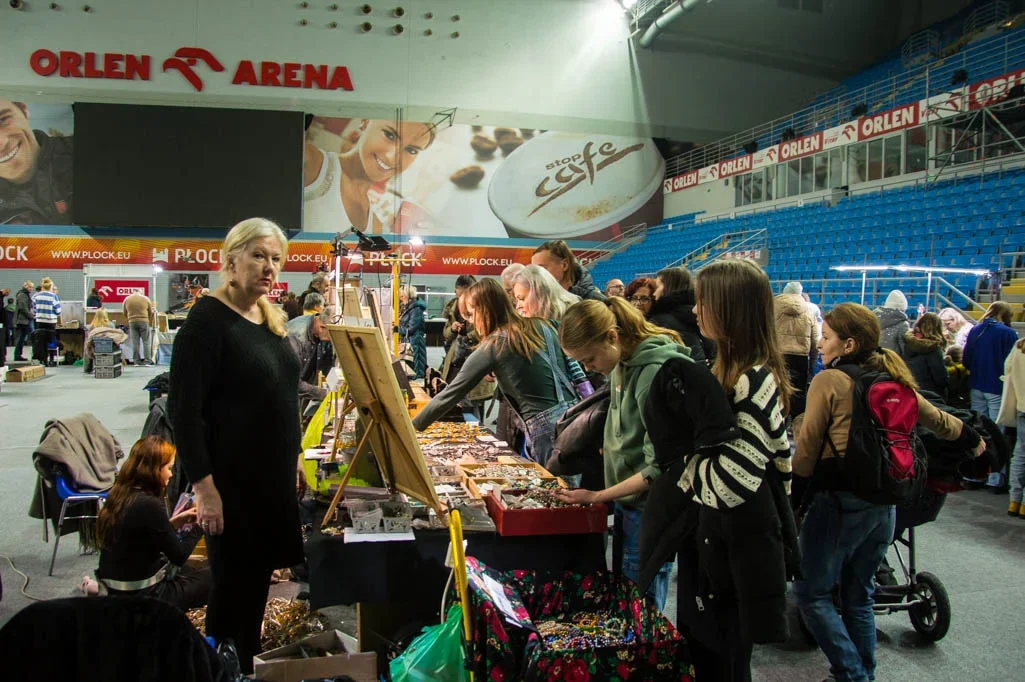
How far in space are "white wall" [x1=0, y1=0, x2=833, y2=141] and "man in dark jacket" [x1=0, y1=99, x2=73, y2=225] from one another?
25.1 inches

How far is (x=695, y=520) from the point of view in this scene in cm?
169

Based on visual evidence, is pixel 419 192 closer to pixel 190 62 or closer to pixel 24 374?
pixel 190 62

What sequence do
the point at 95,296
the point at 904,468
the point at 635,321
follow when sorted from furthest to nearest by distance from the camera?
1. the point at 95,296
2. the point at 904,468
3. the point at 635,321

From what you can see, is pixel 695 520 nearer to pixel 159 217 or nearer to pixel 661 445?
pixel 661 445

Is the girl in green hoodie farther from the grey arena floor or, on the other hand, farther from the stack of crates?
the stack of crates

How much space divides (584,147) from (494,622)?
1841 cm

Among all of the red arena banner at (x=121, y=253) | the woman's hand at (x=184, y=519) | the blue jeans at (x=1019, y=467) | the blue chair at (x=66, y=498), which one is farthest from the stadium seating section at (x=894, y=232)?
the blue chair at (x=66, y=498)

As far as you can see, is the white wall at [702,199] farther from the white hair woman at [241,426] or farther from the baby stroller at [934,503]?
the white hair woman at [241,426]

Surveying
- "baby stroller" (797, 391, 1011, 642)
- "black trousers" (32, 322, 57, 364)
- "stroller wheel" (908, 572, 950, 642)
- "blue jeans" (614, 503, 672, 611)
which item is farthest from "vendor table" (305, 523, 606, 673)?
"black trousers" (32, 322, 57, 364)

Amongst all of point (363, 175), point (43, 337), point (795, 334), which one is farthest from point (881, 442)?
point (363, 175)

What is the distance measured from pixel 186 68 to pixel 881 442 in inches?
708

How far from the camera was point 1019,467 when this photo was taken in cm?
486

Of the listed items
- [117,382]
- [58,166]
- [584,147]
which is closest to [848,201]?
[584,147]

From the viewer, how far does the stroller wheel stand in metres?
2.90
